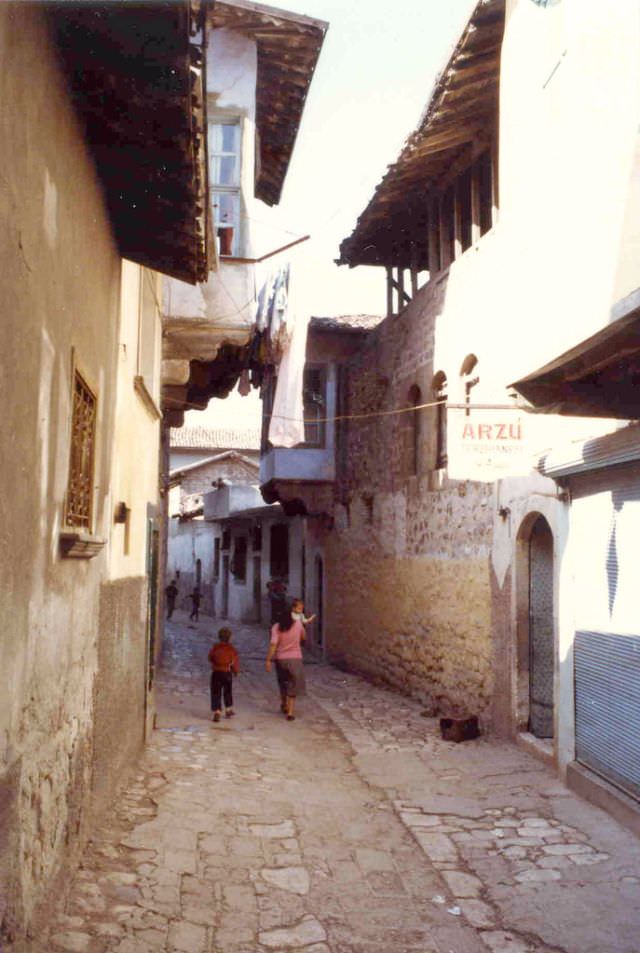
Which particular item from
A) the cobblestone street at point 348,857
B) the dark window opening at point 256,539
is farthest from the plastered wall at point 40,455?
the dark window opening at point 256,539

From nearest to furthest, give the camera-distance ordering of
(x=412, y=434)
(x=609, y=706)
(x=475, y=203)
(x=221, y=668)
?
(x=609, y=706) < (x=221, y=668) < (x=475, y=203) < (x=412, y=434)

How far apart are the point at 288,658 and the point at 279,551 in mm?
14193

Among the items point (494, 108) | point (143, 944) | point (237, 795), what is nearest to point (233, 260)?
point (494, 108)

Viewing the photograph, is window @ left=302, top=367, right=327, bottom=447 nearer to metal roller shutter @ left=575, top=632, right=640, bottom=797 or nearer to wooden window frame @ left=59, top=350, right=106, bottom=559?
metal roller shutter @ left=575, top=632, right=640, bottom=797

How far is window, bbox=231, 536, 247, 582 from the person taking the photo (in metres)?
29.3

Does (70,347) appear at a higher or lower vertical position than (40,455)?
higher

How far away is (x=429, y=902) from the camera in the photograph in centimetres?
534

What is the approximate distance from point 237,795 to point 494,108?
8.23m

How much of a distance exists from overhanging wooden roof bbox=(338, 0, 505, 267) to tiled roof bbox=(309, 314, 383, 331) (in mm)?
2122

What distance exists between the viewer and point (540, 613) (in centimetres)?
959

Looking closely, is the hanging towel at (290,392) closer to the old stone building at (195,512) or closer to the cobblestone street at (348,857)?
the cobblestone street at (348,857)

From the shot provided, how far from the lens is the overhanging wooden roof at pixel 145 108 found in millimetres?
3814

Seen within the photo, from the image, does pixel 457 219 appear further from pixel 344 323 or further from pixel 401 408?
pixel 344 323

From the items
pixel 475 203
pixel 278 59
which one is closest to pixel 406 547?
pixel 475 203
